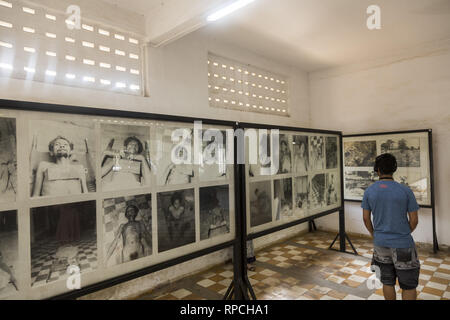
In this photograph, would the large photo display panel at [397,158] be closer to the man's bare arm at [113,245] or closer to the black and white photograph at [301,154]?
the black and white photograph at [301,154]

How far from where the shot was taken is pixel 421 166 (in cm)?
521

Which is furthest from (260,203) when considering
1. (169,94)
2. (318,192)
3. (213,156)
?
(169,94)

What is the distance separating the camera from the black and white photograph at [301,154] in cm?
388

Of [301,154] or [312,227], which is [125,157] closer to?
[301,154]

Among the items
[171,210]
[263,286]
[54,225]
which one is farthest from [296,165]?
[54,225]

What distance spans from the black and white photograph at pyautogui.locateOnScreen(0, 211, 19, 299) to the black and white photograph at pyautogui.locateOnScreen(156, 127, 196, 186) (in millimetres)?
1050

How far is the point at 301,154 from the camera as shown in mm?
3990

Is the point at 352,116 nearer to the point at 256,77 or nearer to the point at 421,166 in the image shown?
the point at 421,166

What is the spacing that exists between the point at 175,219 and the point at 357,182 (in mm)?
4797

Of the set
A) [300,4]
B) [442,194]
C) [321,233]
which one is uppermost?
[300,4]

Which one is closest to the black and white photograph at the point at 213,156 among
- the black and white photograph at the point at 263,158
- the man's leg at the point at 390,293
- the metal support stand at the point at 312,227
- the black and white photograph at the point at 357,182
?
the black and white photograph at the point at 263,158

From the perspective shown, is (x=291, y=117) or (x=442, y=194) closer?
(x=442, y=194)

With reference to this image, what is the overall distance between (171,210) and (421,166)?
5049 millimetres

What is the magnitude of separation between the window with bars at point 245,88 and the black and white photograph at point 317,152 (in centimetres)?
151
